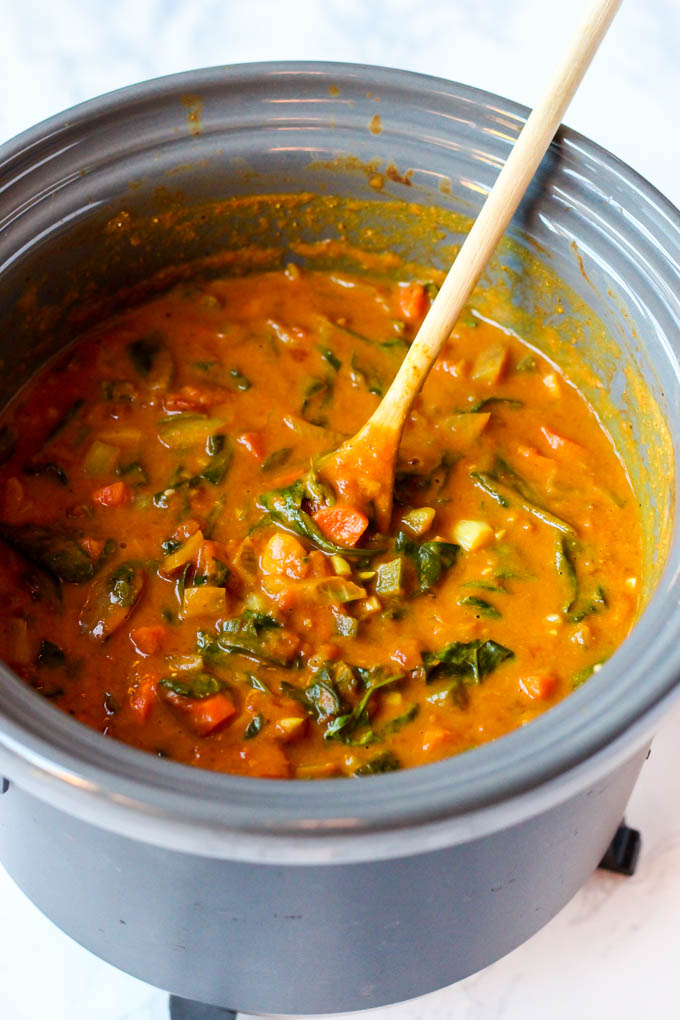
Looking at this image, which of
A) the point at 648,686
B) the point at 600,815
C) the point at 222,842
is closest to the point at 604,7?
the point at 648,686

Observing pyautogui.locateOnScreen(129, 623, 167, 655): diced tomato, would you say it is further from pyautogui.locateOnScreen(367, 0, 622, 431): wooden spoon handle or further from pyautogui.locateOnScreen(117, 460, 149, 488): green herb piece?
pyautogui.locateOnScreen(367, 0, 622, 431): wooden spoon handle

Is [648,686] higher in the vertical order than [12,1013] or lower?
higher

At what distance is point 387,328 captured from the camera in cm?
314

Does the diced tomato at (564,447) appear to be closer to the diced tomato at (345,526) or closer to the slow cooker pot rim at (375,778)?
the diced tomato at (345,526)

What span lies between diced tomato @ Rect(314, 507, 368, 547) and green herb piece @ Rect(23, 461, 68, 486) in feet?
2.00

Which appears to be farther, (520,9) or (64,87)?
(520,9)

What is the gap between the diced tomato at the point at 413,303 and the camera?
3154 mm

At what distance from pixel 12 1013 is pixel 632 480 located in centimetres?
177

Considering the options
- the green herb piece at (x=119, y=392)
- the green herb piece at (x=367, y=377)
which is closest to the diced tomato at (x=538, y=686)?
the green herb piece at (x=367, y=377)

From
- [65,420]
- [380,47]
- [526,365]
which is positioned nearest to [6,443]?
[65,420]

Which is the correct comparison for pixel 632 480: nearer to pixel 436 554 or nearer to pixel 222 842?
pixel 436 554

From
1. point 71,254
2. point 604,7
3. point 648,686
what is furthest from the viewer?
point 71,254

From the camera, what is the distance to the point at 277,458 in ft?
9.26

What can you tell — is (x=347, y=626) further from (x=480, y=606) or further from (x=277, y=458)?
(x=277, y=458)
